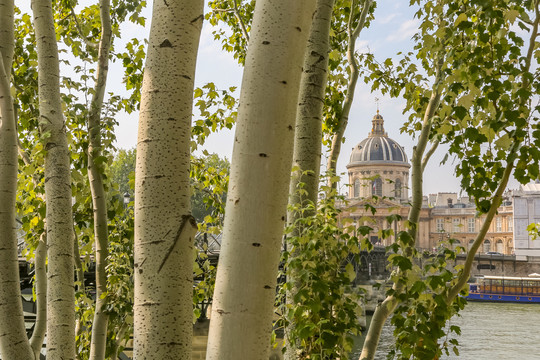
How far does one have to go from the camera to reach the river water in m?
18.9

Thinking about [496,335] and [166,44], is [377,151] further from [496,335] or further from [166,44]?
[166,44]

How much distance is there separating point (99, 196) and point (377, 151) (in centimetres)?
8873

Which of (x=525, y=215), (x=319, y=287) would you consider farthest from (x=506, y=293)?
(x=319, y=287)

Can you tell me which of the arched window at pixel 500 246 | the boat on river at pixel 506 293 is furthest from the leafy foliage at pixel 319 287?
the arched window at pixel 500 246

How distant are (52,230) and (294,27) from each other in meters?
1.43

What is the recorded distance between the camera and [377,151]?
90500 mm

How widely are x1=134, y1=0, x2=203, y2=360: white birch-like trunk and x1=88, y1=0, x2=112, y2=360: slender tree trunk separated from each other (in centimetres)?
174

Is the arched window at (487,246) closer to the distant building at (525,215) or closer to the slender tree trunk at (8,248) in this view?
the distant building at (525,215)

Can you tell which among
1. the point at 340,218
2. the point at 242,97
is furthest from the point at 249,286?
the point at 340,218

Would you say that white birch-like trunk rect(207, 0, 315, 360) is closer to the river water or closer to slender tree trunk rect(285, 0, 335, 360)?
slender tree trunk rect(285, 0, 335, 360)

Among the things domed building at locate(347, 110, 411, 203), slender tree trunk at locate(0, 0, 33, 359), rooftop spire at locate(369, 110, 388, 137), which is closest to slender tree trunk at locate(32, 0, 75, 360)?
slender tree trunk at locate(0, 0, 33, 359)

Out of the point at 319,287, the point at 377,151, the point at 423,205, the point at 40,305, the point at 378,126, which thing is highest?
the point at 378,126

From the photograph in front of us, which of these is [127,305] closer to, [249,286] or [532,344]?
[249,286]

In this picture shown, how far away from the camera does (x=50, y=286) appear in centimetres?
239
